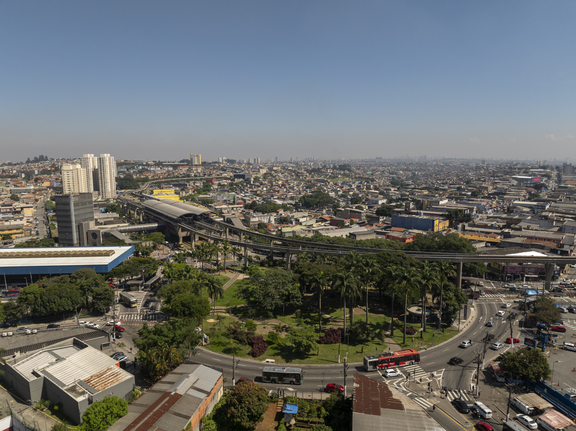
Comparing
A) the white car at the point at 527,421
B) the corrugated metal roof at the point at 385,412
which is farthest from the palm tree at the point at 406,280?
the corrugated metal roof at the point at 385,412

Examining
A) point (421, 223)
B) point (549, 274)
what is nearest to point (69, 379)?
point (549, 274)

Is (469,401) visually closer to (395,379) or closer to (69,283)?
(395,379)

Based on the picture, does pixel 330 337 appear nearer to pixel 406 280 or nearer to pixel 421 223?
pixel 406 280

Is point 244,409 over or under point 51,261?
under

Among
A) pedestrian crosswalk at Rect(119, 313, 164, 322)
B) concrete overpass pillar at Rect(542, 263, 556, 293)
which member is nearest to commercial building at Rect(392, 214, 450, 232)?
concrete overpass pillar at Rect(542, 263, 556, 293)

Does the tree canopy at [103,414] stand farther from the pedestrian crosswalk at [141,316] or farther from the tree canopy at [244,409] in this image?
the pedestrian crosswalk at [141,316]

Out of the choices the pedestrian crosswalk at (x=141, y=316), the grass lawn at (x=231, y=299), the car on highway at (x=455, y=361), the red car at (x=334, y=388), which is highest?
the red car at (x=334, y=388)

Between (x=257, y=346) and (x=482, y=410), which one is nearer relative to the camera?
(x=482, y=410)
